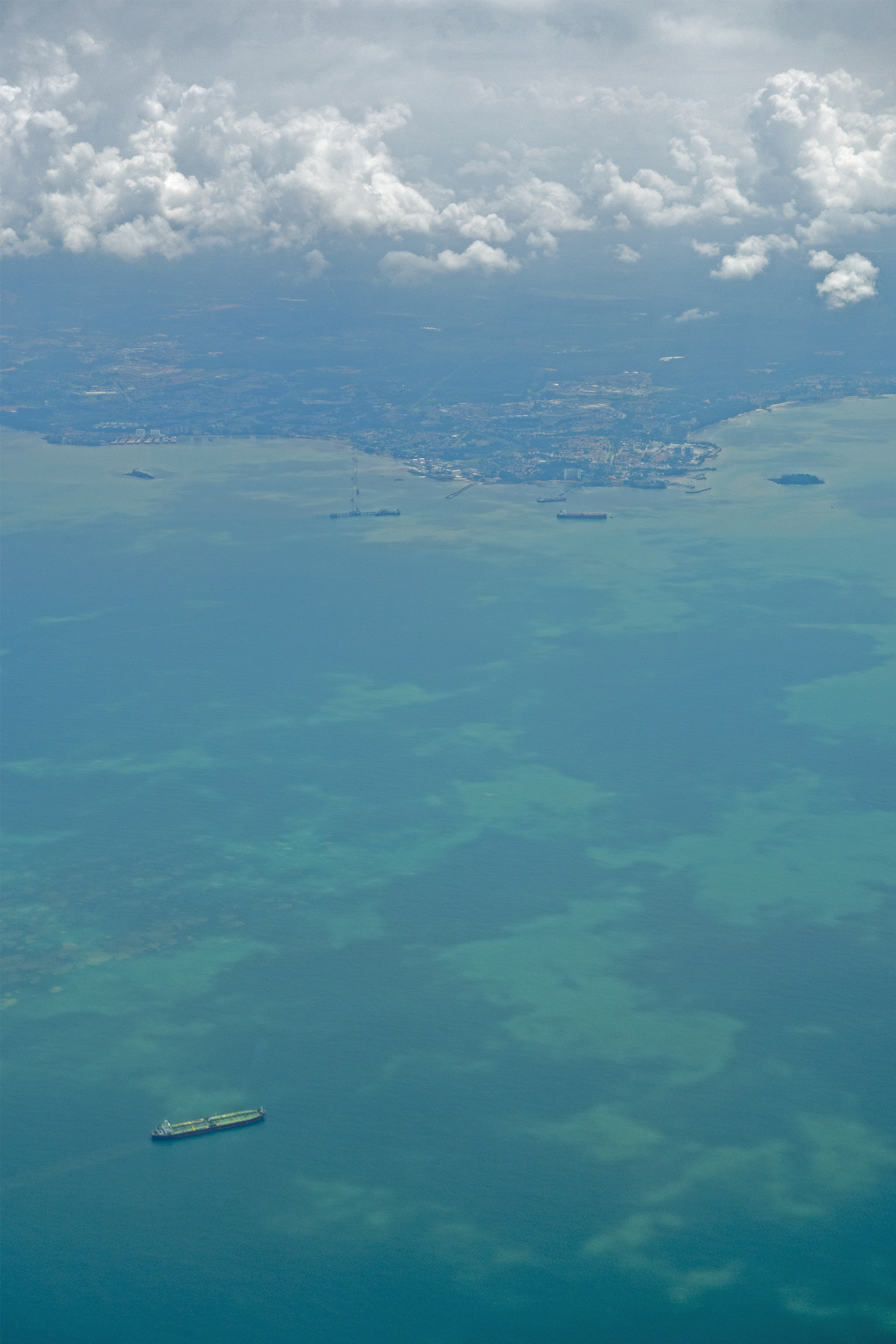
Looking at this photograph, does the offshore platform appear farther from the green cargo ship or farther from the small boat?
the green cargo ship

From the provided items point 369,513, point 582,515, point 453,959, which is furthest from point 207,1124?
point 582,515

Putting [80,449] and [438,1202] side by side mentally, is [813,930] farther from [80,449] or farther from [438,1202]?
[80,449]

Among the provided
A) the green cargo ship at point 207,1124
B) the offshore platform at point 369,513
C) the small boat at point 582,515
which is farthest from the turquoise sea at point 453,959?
the offshore platform at point 369,513

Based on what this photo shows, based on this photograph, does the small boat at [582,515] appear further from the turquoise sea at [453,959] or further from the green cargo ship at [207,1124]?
the green cargo ship at [207,1124]

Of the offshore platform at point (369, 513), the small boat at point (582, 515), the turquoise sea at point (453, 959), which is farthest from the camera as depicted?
the offshore platform at point (369, 513)

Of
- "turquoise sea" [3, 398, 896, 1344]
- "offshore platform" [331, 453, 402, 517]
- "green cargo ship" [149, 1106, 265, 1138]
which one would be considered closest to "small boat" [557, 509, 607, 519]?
"offshore platform" [331, 453, 402, 517]

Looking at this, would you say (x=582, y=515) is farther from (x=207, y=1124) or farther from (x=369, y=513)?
(x=207, y=1124)

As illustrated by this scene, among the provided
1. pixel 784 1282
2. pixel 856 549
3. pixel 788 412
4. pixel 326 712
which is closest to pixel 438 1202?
pixel 784 1282
